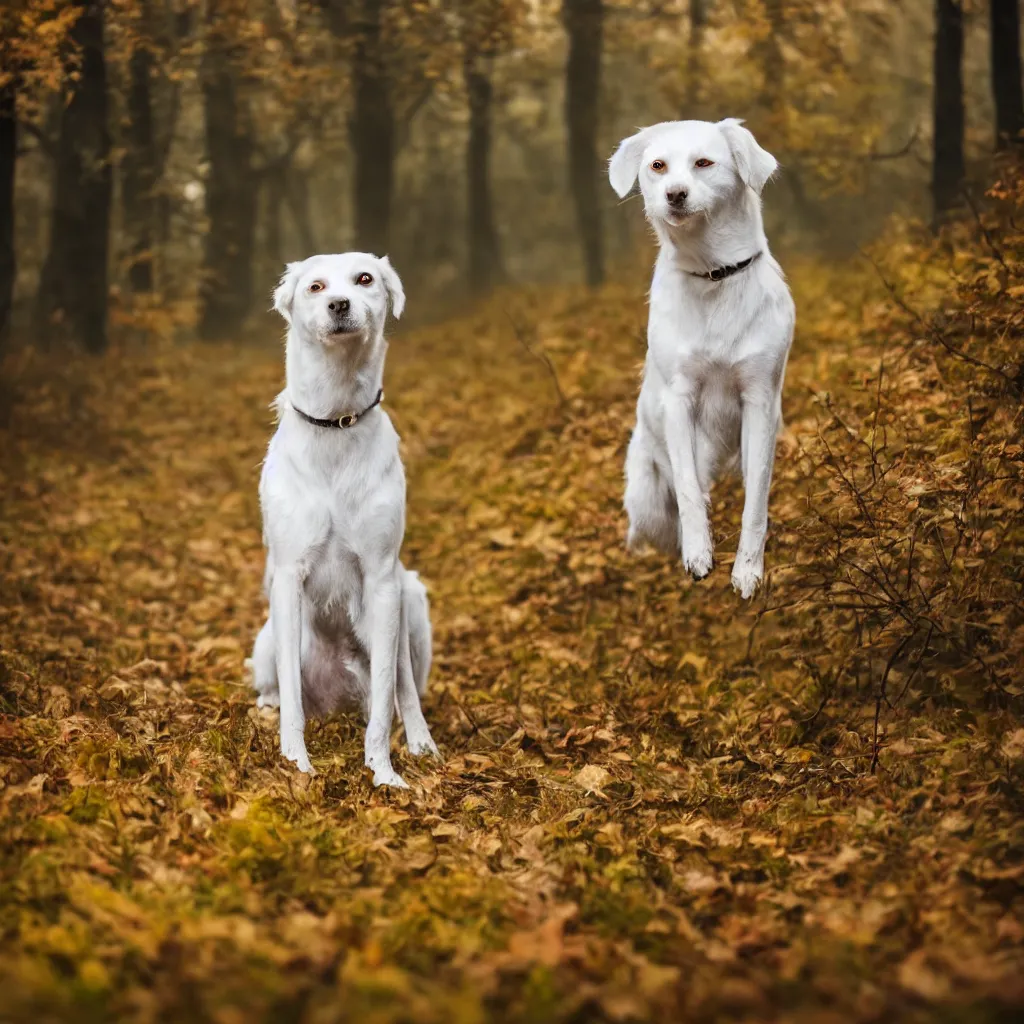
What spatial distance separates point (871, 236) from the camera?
14.5 m

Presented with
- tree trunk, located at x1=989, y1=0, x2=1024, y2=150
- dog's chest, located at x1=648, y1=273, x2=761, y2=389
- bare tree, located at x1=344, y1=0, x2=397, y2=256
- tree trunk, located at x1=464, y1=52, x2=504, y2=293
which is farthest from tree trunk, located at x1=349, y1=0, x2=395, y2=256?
dog's chest, located at x1=648, y1=273, x2=761, y2=389

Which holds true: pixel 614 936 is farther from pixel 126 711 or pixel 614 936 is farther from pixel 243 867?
pixel 126 711

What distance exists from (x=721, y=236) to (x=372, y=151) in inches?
586

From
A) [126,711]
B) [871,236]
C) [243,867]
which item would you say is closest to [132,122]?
[871,236]

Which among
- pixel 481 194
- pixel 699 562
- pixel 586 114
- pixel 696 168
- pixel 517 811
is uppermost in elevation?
pixel 586 114

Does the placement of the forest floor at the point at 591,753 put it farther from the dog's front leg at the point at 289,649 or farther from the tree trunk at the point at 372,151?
the tree trunk at the point at 372,151

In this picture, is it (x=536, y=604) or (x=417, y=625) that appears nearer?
(x=417, y=625)

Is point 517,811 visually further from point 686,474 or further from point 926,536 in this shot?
point 926,536

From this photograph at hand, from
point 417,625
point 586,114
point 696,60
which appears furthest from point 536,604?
point 586,114

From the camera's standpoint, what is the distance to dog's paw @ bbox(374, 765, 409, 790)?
18.2 ft

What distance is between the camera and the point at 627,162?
568 centimetres

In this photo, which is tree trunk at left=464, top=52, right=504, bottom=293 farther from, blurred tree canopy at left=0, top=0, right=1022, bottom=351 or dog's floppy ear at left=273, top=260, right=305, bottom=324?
dog's floppy ear at left=273, top=260, right=305, bottom=324

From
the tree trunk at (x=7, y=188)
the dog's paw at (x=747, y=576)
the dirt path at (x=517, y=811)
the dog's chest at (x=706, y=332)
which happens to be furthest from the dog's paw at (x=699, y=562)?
the tree trunk at (x=7, y=188)

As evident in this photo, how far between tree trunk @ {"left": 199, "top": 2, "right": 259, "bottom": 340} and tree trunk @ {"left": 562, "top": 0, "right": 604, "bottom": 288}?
5.47 metres
